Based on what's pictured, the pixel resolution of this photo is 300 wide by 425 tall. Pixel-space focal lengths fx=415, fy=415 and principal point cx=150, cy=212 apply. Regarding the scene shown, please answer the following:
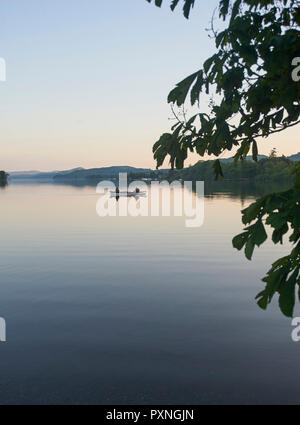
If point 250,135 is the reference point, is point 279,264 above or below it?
below

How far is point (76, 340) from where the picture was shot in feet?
39.7

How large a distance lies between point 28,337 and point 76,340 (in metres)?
1.51

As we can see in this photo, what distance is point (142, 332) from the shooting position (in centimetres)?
1262

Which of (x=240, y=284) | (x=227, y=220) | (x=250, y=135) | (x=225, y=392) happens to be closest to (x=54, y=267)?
(x=240, y=284)

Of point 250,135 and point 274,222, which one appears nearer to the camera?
point 274,222

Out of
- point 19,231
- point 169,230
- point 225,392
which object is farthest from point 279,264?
point 19,231

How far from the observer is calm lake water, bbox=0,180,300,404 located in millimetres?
9242

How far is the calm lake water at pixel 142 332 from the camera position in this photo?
30.3ft

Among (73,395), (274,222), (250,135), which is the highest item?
(250,135)

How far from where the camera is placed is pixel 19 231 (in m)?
38.2

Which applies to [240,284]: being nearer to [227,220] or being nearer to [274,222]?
[274,222]

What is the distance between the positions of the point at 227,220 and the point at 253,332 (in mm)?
33737
